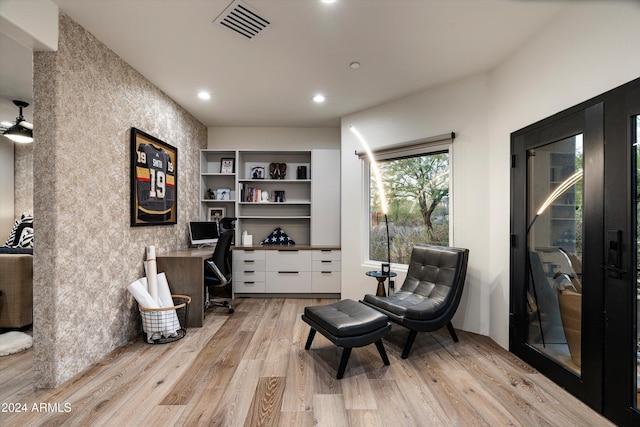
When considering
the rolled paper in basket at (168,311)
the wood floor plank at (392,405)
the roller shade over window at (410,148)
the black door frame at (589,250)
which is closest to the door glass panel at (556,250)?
the black door frame at (589,250)

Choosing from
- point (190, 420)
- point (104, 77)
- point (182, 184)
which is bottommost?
point (190, 420)

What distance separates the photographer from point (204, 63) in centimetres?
295

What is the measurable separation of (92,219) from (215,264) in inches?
55.9

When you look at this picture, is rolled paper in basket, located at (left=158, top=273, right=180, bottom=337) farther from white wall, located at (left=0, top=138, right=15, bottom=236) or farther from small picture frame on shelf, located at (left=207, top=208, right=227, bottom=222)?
white wall, located at (left=0, top=138, right=15, bottom=236)

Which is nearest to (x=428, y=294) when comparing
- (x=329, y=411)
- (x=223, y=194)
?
(x=329, y=411)

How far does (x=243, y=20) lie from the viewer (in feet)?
7.64

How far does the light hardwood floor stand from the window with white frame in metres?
1.25

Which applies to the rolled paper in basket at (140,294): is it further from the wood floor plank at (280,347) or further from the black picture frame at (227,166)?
the black picture frame at (227,166)

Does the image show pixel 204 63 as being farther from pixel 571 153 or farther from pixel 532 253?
pixel 532 253

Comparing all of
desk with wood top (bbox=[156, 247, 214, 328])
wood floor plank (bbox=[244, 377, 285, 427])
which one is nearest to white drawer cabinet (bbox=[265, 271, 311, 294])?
desk with wood top (bbox=[156, 247, 214, 328])

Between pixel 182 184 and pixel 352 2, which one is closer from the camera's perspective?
pixel 352 2

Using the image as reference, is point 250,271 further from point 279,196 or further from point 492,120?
point 492,120

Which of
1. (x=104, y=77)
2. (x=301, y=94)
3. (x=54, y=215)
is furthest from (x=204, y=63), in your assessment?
(x=54, y=215)

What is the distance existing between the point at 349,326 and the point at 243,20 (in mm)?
2381
